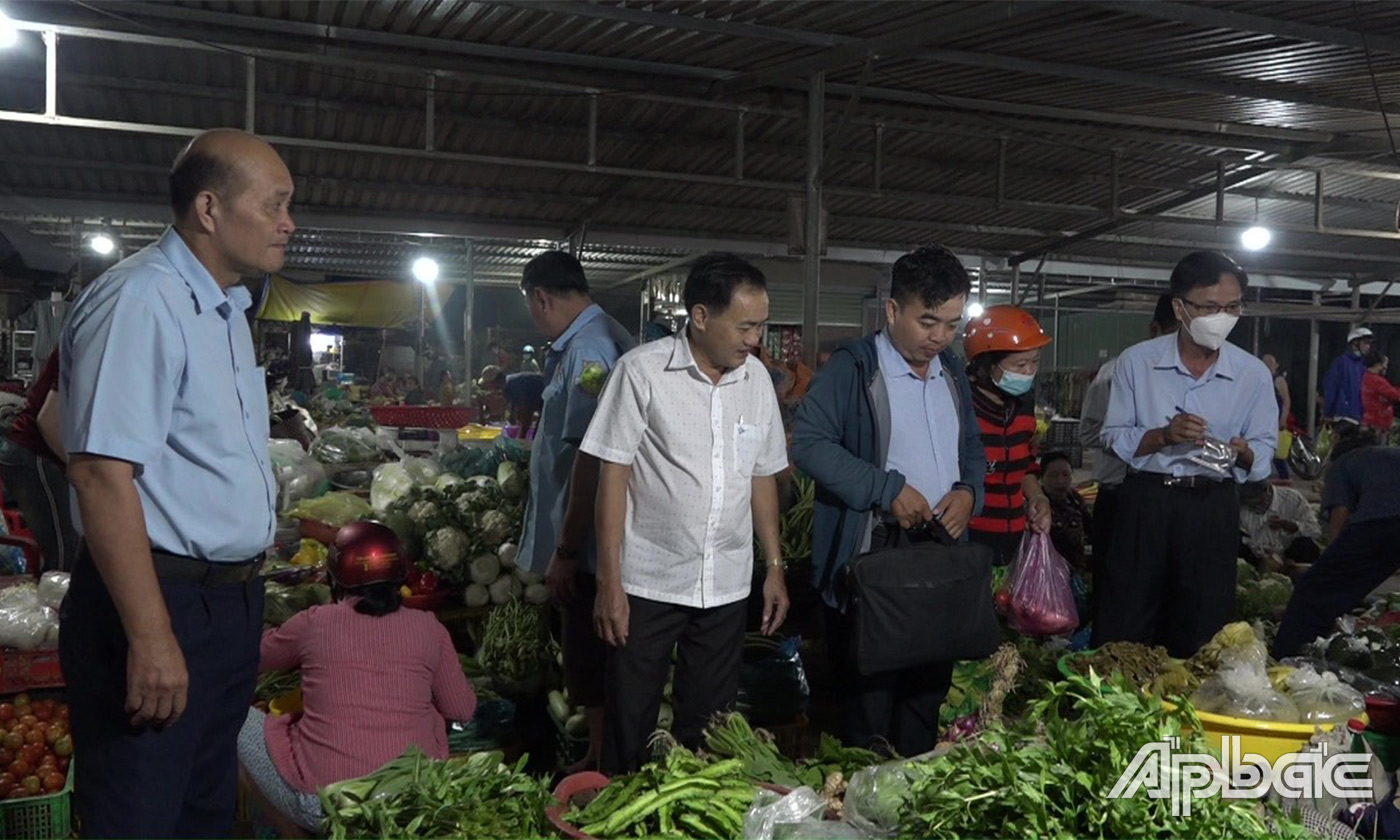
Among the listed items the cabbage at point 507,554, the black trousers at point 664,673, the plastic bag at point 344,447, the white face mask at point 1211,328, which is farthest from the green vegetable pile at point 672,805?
the plastic bag at point 344,447

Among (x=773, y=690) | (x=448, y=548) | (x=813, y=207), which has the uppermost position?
(x=813, y=207)

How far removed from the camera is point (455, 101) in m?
7.71

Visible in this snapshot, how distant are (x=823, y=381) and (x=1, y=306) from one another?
9121mm

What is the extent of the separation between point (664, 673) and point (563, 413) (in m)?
1.08

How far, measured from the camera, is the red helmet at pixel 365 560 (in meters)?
3.12

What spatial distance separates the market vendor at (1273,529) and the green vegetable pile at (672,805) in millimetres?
5960

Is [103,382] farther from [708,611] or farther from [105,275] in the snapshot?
[708,611]

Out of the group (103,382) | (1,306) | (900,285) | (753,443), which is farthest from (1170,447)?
(1,306)

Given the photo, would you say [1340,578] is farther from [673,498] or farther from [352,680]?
[352,680]

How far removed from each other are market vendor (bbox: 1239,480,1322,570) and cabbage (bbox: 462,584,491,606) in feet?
16.3

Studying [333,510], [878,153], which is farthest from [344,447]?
[878,153]

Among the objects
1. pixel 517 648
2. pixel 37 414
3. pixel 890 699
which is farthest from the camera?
pixel 517 648

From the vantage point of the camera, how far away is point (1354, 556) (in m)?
4.66

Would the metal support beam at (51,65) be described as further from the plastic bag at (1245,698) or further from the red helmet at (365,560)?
the plastic bag at (1245,698)
